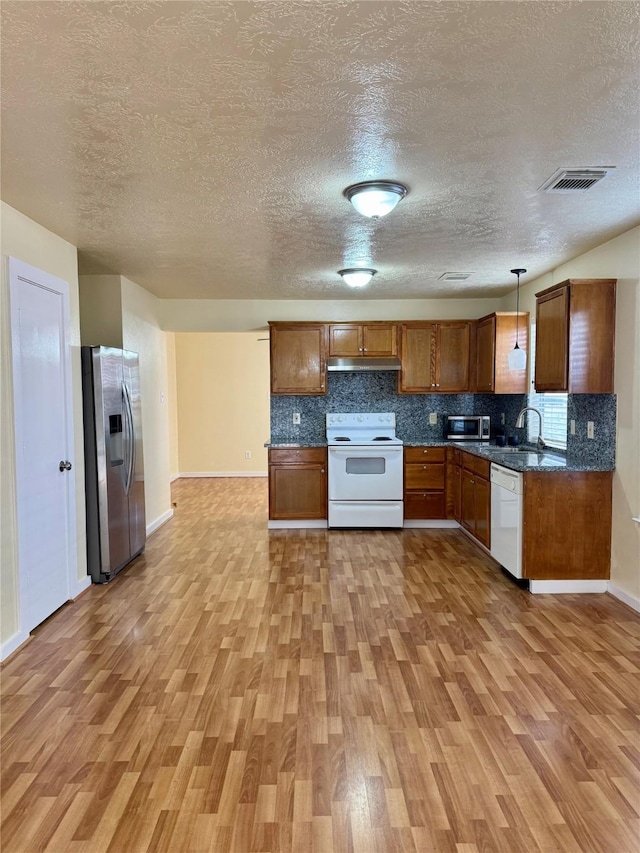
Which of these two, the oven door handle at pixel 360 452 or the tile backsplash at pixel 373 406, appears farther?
the tile backsplash at pixel 373 406

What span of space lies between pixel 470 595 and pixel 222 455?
6307 millimetres

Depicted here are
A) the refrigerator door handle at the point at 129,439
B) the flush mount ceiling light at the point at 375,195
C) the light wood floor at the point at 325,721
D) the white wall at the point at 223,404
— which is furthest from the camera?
the white wall at the point at 223,404

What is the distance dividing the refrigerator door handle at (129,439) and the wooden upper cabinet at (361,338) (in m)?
2.28

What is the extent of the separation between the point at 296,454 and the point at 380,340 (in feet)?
5.08

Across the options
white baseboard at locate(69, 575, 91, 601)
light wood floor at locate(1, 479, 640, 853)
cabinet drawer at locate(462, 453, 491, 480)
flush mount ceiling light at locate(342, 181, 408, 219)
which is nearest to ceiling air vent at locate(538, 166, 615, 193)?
flush mount ceiling light at locate(342, 181, 408, 219)

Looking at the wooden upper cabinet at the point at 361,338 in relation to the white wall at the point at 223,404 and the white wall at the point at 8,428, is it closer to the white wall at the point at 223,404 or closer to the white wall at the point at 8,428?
the white wall at the point at 8,428

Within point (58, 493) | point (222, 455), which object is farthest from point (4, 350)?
point (222, 455)

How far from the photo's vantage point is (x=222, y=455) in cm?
941

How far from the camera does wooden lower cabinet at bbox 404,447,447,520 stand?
18.6ft

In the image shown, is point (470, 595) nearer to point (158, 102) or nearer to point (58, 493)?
point (58, 493)

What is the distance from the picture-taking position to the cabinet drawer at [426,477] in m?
5.68

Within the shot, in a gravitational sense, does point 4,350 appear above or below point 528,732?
above

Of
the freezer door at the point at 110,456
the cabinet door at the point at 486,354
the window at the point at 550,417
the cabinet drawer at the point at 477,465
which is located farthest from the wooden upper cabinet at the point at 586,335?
the freezer door at the point at 110,456

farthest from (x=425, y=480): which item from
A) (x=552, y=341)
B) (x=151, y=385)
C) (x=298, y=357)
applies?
(x=151, y=385)
